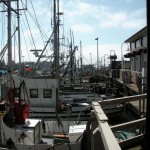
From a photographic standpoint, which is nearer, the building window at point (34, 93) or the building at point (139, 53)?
the building window at point (34, 93)

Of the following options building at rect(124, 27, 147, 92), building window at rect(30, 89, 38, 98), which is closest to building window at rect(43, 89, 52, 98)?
building window at rect(30, 89, 38, 98)

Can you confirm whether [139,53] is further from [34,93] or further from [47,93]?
[34,93]

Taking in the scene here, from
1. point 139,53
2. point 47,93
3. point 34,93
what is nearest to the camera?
point 47,93

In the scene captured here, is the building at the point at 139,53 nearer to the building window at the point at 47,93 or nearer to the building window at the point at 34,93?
the building window at the point at 47,93

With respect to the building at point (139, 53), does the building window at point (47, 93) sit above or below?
below


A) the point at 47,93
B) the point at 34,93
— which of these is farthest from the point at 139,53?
the point at 34,93

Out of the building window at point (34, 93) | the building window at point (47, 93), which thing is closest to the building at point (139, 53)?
the building window at point (47, 93)

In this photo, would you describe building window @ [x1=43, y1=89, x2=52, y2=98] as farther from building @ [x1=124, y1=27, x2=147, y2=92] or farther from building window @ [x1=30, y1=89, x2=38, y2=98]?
building @ [x1=124, y1=27, x2=147, y2=92]

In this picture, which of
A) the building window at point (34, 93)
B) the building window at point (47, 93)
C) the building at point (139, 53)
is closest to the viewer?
the building window at point (47, 93)

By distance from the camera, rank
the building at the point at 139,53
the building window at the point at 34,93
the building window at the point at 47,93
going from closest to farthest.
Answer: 1. the building window at the point at 47,93
2. the building window at the point at 34,93
3. the building at the point at 139,53

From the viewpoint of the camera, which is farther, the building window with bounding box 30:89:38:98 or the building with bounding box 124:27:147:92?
the building with bounding box 124:27:147:92

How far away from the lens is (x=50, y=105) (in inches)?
759

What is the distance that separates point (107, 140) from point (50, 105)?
55.4ft

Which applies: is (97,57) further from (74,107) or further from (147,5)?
(147,5)
